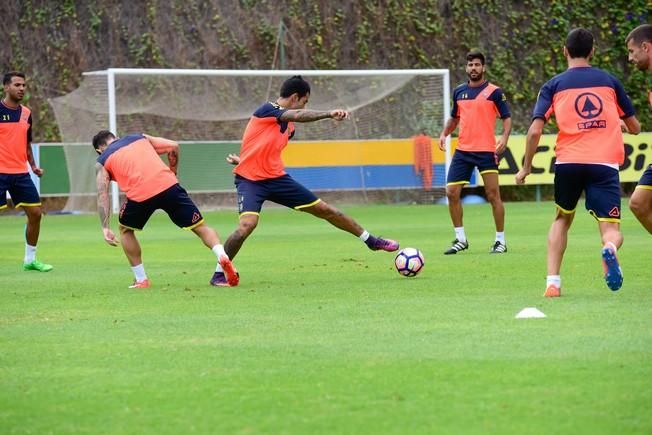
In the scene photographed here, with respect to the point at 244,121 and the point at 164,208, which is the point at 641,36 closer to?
the point at 164,208

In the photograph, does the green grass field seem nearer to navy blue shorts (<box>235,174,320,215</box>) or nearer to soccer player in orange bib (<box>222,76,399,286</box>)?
soccer player in orange bib (<box>222,76,399,286</box>)

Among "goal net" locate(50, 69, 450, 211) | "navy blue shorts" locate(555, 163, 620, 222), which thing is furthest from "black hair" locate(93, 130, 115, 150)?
"goal net" locate(50, 69, 450, 211)

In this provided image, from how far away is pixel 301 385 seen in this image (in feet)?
21.2

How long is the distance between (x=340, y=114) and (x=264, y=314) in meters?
2.62

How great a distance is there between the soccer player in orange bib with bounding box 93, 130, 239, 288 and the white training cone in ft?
11.6

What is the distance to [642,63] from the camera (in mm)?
10172

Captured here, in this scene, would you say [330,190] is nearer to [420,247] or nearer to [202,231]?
[420,247]

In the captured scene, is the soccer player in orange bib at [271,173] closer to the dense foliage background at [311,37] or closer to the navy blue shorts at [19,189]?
the navy blue shorts at [19,189]

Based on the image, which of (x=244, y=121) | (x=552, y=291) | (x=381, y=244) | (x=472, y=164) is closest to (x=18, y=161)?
(x=381, y=244)

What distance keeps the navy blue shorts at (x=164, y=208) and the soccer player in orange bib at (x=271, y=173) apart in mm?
625

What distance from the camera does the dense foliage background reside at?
1211 inches

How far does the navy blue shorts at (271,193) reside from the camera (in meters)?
12.5

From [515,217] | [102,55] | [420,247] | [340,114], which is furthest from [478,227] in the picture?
[102,55]

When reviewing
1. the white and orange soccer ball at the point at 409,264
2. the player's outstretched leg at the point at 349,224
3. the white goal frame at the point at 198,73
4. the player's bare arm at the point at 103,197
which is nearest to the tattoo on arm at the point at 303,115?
the player's outstretched leg at the point at 349,224
